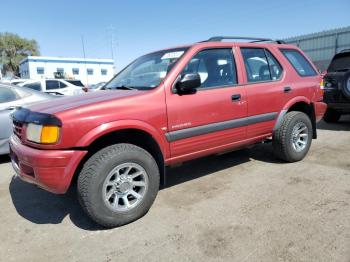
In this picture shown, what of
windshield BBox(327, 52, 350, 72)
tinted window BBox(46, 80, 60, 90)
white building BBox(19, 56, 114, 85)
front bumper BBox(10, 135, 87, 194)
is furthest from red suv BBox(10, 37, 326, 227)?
white building BBox(19, 56, 114, 85)

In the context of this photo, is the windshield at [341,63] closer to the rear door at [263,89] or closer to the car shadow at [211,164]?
the car shadow at [211,164]

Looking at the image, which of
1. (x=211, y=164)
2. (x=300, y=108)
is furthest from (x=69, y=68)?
(x=300, y=108)


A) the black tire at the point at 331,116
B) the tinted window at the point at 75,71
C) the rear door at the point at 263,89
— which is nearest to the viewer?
the rear door at the point at 263,89

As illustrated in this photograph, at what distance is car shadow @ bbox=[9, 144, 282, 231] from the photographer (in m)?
3.30

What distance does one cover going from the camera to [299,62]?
489cm

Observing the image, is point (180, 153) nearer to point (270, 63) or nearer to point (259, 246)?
point (259, 246)

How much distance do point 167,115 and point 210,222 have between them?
3.77ft

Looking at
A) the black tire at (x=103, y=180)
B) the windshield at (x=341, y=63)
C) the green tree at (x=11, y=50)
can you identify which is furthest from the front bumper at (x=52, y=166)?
Answer: the green tree at (x=11, y=50)

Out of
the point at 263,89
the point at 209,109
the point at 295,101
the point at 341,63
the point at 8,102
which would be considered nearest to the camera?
the point at 209,109

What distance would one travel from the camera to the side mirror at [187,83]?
326 cm

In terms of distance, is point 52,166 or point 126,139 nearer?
point 52,166

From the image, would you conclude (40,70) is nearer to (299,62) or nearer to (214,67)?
(299,62)

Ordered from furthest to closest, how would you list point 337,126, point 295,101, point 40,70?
point 40,70 < point 337,126 < point 295,101

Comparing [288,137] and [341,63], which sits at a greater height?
[341,63]
